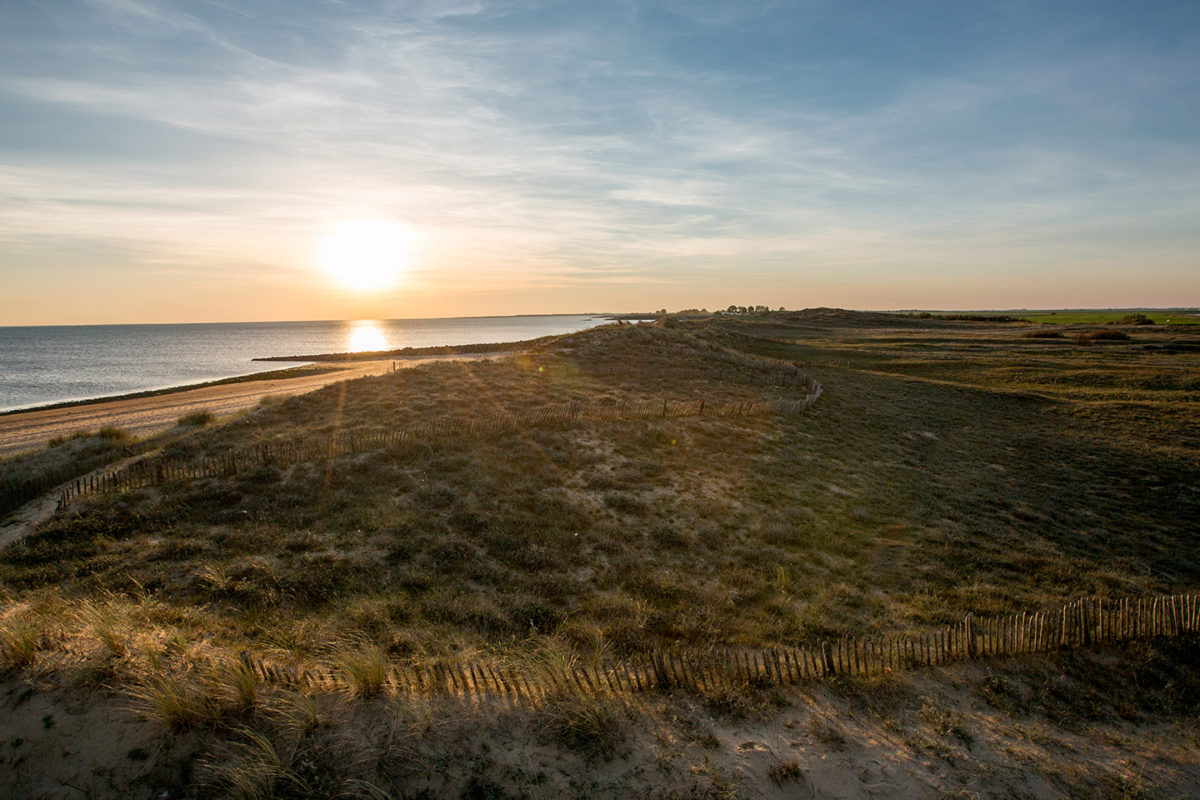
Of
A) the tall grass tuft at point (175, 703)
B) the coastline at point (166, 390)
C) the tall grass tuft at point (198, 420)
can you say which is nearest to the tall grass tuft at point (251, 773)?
the tall grass tuft at point (175, 703)

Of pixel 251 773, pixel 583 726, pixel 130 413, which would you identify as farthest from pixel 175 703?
pixel 130 413

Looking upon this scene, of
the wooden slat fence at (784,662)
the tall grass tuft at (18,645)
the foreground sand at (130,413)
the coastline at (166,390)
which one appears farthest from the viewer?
the coastline at (166,390)

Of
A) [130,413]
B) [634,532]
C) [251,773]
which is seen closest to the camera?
[251,773]

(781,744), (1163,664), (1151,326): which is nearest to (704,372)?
(1163,664)

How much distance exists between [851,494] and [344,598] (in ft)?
44.5

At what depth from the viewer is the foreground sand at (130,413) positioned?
26.7m

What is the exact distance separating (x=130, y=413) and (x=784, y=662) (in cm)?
4260

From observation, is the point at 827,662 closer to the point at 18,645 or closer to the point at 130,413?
the point at 18,645

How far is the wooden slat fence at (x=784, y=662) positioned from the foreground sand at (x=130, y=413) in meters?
27.2

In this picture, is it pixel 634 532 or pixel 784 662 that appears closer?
pixel 784 662

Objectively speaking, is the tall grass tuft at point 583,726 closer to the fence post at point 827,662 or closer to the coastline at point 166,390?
the fence post at point 827,662

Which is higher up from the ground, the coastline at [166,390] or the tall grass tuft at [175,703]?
the coastline at [166,390]

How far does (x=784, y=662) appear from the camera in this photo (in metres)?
7.07

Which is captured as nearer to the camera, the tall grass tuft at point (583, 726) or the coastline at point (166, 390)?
the tall grass tuft at point (583, 726)
